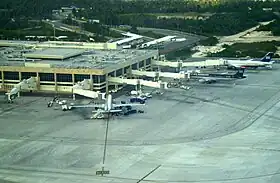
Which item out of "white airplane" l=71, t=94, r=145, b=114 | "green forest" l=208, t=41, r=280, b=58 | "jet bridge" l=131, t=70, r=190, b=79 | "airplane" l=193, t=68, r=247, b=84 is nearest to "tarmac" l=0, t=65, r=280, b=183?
"white airplane" l=71, t=94, r=145, b=114

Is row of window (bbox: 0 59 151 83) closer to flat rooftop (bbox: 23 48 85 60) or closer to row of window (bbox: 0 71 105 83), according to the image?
row of window (bbox: 0 71 105 83)

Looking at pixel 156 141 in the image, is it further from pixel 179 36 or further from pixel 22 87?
pixel 179 36

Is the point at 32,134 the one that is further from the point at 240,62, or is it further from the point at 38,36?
the point at 38,36

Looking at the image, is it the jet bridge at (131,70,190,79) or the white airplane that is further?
the jet bridge at (131,70,190,79)

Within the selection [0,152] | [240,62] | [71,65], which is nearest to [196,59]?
[240,62]

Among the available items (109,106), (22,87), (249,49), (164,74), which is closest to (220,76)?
(164,74)

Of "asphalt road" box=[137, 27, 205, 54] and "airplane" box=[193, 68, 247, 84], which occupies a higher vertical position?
"airplane" box=[193, 68, 247, 84]
